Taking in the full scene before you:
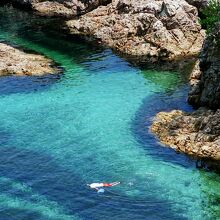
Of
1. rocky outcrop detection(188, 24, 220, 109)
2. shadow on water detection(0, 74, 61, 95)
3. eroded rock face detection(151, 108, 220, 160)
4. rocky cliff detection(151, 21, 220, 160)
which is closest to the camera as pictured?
eroded rock face detection(151, 108, 220, 160)

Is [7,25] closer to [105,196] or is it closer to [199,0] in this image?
[199,0]

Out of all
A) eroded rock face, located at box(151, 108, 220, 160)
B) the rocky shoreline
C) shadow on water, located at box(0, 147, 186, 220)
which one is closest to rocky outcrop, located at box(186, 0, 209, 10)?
the rocky shoreline

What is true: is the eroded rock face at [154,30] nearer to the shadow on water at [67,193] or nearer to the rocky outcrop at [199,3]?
the rocky outcrop at [199,3]

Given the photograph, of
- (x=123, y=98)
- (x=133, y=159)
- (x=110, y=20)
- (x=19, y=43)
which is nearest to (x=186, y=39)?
(x=110, y=20)

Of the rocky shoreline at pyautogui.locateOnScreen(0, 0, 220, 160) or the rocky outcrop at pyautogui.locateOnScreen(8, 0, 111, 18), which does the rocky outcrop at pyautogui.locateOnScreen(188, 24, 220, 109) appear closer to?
the rocky shoreline at pyautogui.locateOnScreen(0, 0, 220, 160)

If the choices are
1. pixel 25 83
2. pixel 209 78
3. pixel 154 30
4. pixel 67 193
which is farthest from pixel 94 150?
pixel 154 30

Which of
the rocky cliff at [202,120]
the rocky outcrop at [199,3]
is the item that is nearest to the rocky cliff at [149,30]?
the rocky outcrop at [199,3]
